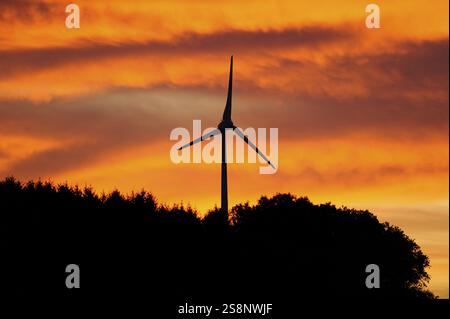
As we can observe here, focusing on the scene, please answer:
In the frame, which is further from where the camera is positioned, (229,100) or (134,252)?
(229,100)

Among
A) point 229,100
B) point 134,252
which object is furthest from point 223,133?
point 134,252

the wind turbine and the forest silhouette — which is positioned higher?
the wind turbine

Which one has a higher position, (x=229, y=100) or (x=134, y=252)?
(x=229, y=100)

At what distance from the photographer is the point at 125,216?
286 ft

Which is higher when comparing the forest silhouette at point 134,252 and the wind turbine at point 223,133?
the wind turbine at point 223,133

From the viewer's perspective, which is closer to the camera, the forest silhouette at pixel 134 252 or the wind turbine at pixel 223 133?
the forest silhouette at pixel 134 252

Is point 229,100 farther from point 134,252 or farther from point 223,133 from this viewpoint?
point 134,252

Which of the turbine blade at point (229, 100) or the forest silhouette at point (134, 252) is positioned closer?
the forest silhouette at point (134, 252)

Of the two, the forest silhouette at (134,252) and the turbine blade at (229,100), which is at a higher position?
the turbine blade at (229,100)

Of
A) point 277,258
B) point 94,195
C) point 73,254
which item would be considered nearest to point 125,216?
point 94,195

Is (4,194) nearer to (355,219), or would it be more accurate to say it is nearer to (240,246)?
(240,246)

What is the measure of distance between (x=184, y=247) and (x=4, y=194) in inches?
600

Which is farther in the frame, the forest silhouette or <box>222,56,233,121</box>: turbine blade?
<box>222,56,233,121</box>: turbine blade
